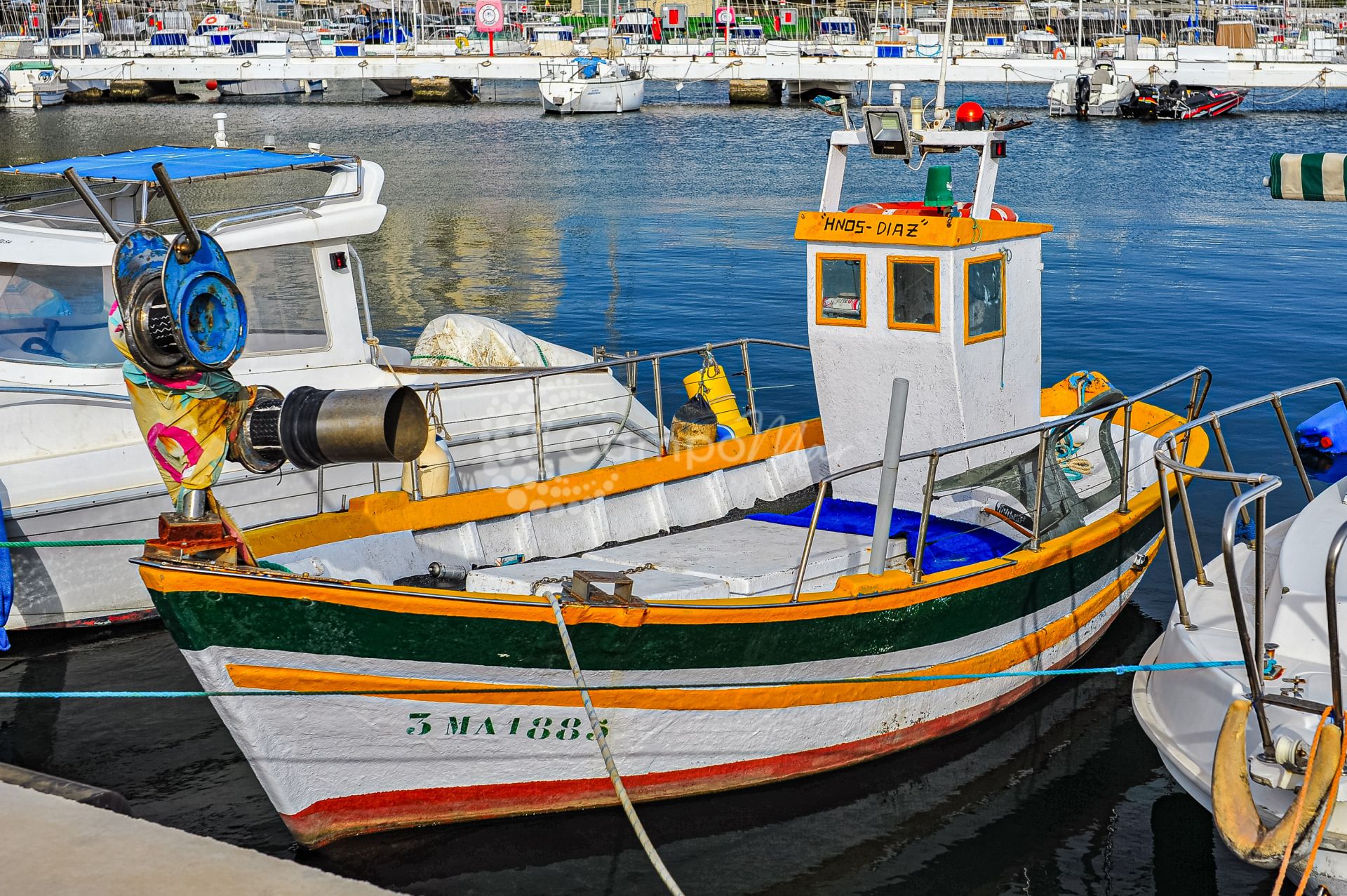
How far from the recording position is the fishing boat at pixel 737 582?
6.46 meters

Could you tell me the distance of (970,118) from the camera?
9.02m

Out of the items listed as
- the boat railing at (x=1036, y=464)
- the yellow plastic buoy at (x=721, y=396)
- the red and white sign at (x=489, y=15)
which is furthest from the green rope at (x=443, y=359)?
the red and white sign at (x=489, y=15)

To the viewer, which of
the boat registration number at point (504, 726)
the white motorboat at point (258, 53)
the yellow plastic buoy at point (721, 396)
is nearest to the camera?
the boat registration number at point (504, 726)

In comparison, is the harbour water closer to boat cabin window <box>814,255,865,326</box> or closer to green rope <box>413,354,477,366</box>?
boat cabin window <box>814,255,865,326</box>

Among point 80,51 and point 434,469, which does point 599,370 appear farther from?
point 80,51

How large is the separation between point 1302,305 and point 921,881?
18224mm

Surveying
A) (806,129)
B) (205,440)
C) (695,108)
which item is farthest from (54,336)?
(695,108)

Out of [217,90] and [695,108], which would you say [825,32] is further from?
[217,90]

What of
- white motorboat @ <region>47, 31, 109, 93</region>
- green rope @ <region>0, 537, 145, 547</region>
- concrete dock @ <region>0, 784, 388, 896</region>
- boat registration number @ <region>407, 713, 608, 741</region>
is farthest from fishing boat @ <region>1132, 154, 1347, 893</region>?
white motorboat @ <region>47, 31, 109, 93</region>

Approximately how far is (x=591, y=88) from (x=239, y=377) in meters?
56.7

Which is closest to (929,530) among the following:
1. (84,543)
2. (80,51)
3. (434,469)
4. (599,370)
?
(434,469)

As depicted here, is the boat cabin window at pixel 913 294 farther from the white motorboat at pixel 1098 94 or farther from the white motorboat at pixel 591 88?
the white motorboat at pixel 591 88

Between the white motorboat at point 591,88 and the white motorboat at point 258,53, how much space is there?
700 inches

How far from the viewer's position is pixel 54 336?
35.7 ft
